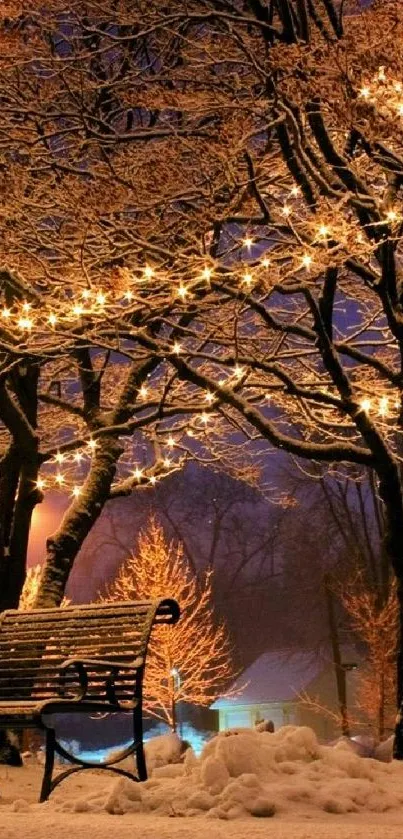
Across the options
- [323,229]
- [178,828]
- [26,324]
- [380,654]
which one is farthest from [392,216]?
[380,654]

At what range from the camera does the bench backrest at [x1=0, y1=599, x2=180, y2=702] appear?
6.82m

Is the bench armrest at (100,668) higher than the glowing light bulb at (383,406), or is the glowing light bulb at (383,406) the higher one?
the glowing light bulb at (383,406)

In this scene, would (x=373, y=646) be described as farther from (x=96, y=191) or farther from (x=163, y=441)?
(x=96, y=191)

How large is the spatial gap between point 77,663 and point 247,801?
1.60 meters

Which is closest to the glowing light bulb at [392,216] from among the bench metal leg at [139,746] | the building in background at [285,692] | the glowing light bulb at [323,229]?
the glowing light bulb at [323,229]

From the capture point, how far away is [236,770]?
546 cm

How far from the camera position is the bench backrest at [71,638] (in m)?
6.82

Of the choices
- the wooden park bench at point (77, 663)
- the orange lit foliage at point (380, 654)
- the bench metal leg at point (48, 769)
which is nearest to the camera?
the bench metal leg at point (48, 769)

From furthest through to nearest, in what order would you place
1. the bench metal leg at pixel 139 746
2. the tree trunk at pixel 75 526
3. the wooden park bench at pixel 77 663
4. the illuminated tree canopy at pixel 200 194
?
the tree trunk at pixel 75 526 → the illuminated tree canopy at pixel 200 194 → the bench metal leg at pixel 139 746 → the wooden park bench at pixel 77 663

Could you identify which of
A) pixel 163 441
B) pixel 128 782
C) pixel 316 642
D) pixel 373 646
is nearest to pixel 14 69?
pixel 163 441

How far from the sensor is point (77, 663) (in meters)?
6.20

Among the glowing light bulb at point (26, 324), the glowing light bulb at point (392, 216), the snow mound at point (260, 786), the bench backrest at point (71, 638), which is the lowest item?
the snow mound at point (260, 786)

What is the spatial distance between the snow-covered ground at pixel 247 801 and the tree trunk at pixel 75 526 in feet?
12.7

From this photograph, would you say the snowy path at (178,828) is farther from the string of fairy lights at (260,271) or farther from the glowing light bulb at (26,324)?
the glowing light bulb at (26,324)
